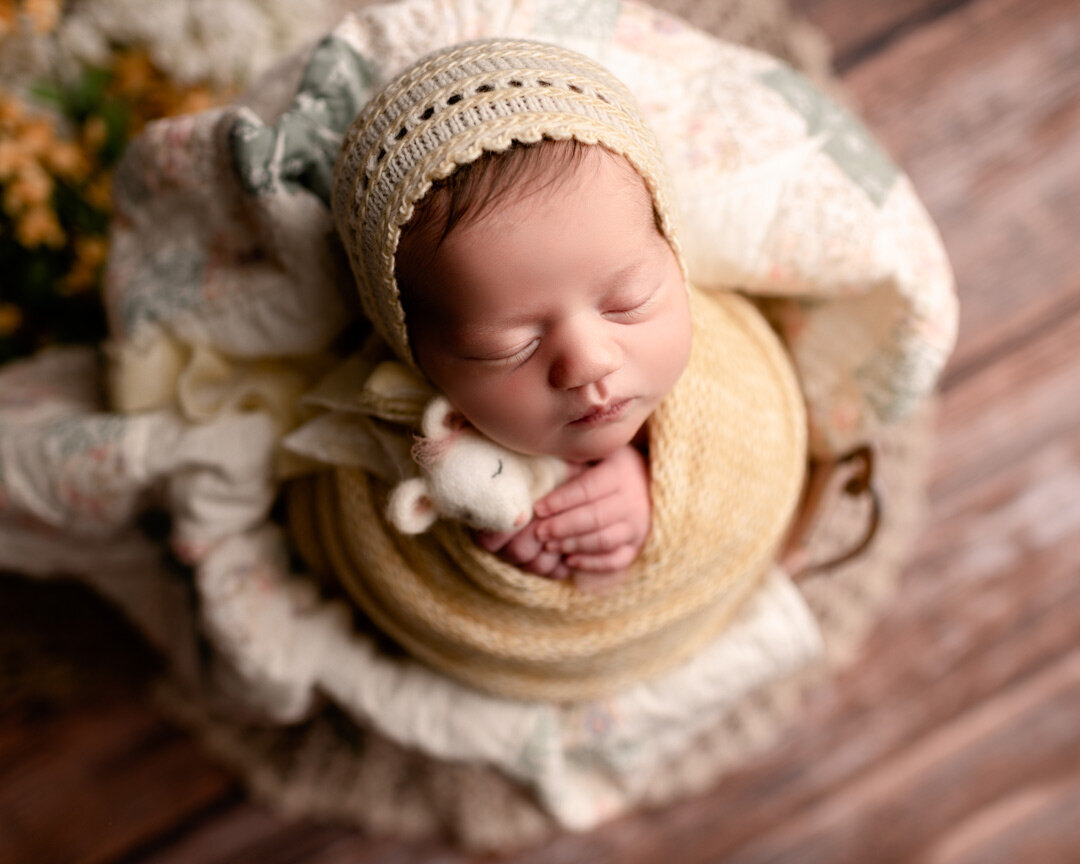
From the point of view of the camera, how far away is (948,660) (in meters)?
1.23

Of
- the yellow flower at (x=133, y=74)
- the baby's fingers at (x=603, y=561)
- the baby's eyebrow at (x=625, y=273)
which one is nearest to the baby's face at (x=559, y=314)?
the baby's eyebrow at (x=625, y=273)

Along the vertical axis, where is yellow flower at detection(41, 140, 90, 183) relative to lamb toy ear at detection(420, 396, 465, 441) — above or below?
above

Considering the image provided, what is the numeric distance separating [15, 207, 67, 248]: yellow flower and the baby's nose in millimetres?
710

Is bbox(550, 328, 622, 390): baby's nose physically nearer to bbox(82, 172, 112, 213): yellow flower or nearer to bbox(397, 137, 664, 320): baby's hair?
bbox(397, 137, 664, 320): baby's hair

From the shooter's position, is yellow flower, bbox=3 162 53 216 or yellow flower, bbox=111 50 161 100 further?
yellow flower, bbox=111 50 161 100

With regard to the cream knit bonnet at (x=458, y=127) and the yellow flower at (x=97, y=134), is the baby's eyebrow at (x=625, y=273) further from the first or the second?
the yellow flower at (x=97, y=134)

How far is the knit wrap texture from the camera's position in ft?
2.46

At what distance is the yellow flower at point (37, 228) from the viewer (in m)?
0.98

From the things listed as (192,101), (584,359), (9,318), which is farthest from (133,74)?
(584,359)

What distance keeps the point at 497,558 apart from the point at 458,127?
1.18 feet

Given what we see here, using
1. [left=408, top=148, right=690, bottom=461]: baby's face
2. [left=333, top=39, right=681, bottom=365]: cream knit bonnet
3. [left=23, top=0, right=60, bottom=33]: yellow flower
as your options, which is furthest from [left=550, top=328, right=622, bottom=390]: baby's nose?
[left=23, top=0, right=60, bottom=33]: yellow flower

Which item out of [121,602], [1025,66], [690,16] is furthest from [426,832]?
[1025,66]

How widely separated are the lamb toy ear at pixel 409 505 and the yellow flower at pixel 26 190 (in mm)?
624

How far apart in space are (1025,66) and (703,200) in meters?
0.81
